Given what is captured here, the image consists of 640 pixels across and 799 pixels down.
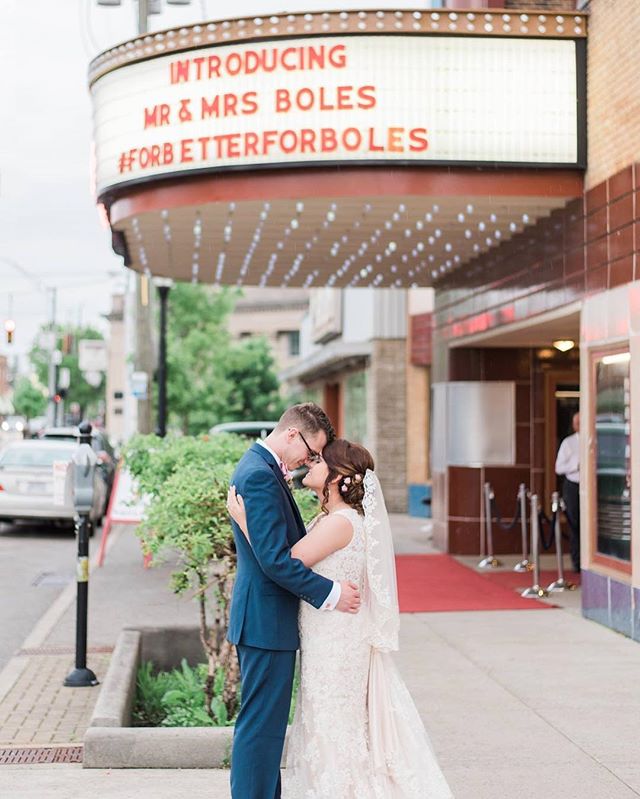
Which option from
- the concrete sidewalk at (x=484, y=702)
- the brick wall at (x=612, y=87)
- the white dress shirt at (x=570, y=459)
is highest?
the brick wall at (x=612, y=87)

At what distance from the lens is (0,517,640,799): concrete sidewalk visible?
5.96 m

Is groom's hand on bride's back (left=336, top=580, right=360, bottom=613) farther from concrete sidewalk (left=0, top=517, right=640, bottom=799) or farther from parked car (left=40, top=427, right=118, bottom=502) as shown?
parked car (left=40, top=427, right=118, bottom=502)

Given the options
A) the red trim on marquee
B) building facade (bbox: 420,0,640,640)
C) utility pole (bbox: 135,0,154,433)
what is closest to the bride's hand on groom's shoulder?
building facade (bbox: 420,0,640,640)

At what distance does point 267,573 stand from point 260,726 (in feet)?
2.06

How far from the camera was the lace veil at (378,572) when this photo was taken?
16.4 feet

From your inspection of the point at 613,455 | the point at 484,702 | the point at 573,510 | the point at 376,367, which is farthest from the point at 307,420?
the point at 376,367

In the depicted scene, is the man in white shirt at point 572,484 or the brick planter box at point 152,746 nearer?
the brick planter box at point 152,746

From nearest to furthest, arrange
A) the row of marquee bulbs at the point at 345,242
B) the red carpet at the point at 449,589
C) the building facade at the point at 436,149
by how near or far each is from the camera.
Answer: the building facade at the point at 436,149
the red carpet at the point at 449,589
the row of marquee bulbs at the point at 345,242

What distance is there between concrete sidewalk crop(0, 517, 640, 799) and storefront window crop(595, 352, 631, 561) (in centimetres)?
81

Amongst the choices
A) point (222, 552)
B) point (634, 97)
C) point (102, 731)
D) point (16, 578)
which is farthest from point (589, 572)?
point (16, 578)

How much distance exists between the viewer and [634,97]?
10.1 meters

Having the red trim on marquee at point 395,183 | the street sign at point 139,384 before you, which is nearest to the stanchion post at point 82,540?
the red trim on marquee at point 395,183

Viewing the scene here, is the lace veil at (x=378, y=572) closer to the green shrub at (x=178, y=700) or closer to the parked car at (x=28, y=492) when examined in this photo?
the green shrub at (x=178, y=700)

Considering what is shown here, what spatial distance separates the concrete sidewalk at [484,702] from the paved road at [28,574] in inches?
11.0
